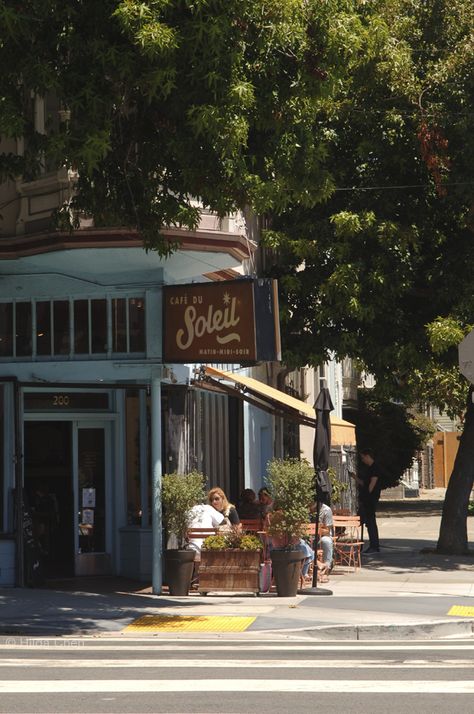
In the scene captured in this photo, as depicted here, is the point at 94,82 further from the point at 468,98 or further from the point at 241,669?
the point at 468,98

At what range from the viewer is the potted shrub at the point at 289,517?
16219 millimetres

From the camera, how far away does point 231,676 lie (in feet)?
32.7

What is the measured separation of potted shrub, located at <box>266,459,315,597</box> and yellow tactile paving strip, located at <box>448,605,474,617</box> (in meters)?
2.19

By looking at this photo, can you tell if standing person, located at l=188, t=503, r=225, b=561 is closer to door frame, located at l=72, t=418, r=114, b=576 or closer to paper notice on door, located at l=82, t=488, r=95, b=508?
door frame, located at l=72, t=418, r=114, b=576

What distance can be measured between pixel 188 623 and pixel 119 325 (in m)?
4.79

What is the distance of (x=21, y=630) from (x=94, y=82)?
5684 millimetres

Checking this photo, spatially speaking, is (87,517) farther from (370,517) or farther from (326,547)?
(370,517)

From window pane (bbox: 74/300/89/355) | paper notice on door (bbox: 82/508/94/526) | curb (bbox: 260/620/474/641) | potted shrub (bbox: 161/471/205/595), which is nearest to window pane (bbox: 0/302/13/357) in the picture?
window pane (bbox: 74/300/89/355)

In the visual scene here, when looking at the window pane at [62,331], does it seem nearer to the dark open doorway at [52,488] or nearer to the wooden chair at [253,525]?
the dark open doorway at [52,488]

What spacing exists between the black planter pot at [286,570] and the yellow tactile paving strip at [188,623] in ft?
6.68

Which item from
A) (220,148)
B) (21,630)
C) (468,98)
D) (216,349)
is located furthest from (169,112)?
(468,98)

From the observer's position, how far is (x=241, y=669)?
10.4 meters

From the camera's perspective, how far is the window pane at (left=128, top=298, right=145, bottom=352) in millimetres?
16953

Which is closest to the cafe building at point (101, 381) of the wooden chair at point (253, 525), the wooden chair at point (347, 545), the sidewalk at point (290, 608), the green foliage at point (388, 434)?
the sidewalk at point (290, 608)
